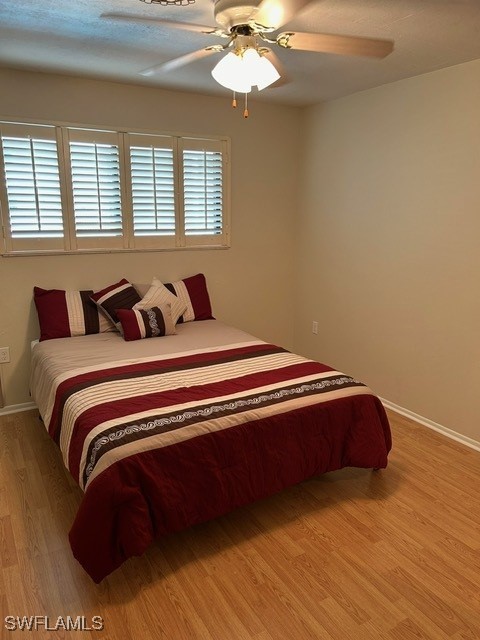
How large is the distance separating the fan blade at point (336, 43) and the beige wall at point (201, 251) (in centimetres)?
194

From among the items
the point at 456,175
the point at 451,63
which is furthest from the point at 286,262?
the point at 451,63

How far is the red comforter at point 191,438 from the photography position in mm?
1862

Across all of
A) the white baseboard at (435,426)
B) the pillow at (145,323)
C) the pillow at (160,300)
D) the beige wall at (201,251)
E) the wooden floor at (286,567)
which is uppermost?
the beige wall at (201,251)

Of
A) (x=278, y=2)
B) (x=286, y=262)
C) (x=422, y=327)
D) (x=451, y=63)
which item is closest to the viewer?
(x=278, y=2)

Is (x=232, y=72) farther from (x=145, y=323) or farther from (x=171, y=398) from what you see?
(x=145, y=323)

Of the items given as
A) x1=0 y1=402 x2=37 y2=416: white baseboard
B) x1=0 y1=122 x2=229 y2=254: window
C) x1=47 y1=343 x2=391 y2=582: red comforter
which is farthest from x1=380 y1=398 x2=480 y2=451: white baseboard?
x1=0 y1=402 x2=37 y2=416: white baseboard

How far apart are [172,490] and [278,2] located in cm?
198

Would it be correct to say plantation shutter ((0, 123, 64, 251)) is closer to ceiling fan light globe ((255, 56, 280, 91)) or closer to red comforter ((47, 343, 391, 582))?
red comforter ((47, 343, 391, 582))

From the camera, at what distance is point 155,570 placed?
201cm

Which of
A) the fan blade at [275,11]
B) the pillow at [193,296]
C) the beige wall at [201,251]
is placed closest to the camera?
the fan blade at [275,11]

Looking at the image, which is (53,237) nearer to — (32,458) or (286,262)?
(32,458)

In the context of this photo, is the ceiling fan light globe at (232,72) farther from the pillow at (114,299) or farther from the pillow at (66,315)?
the pillow at (66,315)

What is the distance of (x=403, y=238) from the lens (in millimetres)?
3391

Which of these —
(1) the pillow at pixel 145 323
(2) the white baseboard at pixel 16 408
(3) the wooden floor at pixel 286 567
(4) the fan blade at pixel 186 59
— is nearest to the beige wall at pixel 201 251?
(2) the white baseboard at pixel 16 408
